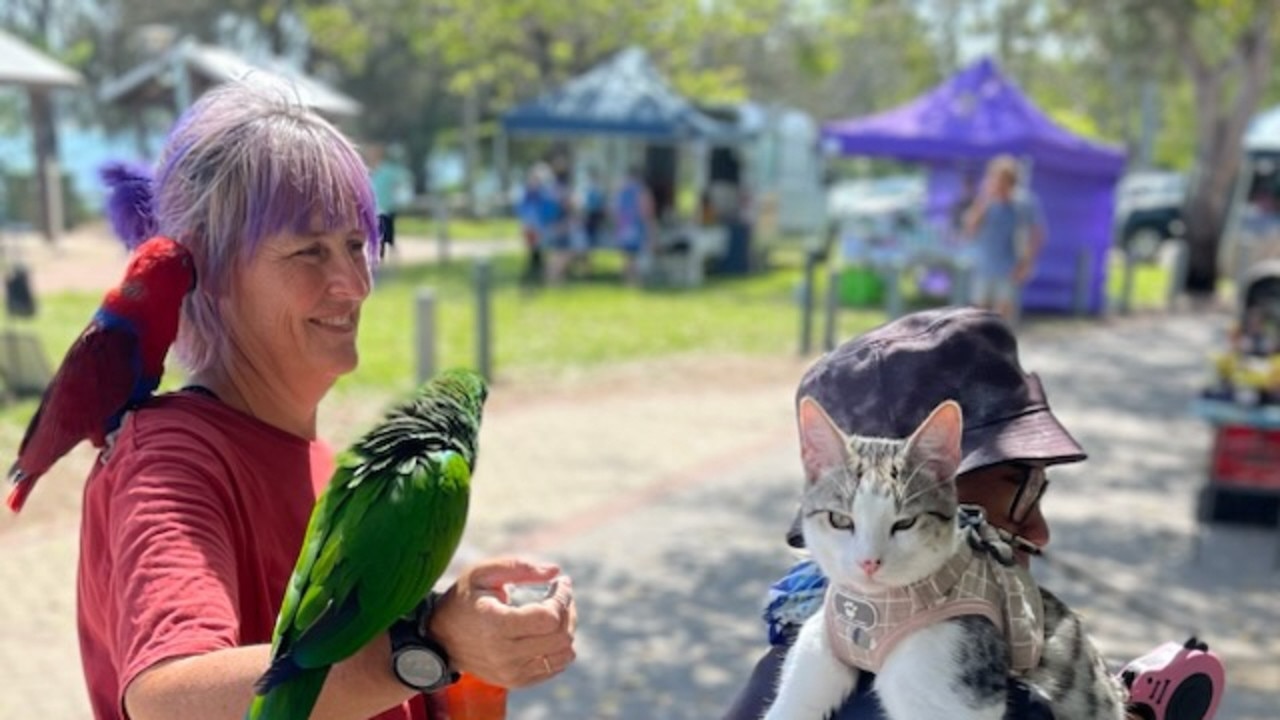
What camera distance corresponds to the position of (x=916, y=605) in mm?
1479

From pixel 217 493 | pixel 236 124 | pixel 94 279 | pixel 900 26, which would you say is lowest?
pixel 94 279

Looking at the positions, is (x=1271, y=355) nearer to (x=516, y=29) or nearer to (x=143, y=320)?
(x=143, y=320)

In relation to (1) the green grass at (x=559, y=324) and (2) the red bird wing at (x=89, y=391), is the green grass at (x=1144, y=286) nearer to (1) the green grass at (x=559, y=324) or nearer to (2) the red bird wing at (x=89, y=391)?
(1) the green grass at (x=559, y=324)

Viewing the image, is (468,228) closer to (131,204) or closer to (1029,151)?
(1029,151)

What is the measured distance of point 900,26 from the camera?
18.9 metres

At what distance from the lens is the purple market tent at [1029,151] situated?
15852 mm

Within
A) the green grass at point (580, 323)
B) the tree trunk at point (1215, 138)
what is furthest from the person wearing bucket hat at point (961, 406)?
the tree trunk at point (1215, 138)

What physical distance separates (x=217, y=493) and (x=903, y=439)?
0.93 m

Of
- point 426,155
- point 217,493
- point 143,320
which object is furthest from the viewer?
point 426,155

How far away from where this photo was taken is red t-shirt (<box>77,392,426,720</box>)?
1.42 metres

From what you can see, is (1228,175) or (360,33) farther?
(360,33)

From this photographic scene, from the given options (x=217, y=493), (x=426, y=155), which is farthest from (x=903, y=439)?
(x=426, y=155)

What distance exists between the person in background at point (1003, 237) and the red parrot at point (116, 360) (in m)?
10.7

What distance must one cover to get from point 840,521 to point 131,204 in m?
1.22
